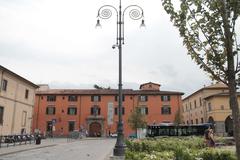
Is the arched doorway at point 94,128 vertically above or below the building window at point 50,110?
below

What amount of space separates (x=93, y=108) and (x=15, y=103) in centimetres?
2801

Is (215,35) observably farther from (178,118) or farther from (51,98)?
(51,98)

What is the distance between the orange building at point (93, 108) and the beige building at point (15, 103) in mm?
20907

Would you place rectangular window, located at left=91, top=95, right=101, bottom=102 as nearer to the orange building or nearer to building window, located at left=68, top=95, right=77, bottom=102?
the orange building

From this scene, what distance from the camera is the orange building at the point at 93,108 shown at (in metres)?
63.4

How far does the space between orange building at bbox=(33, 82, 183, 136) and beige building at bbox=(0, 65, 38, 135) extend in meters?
20.9

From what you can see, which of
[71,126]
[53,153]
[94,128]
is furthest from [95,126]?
[53,153]

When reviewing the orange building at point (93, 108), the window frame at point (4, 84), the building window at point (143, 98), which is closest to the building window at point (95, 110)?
the orange building at point (93, 108)

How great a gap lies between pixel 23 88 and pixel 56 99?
25.0 metres

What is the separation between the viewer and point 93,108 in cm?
6469

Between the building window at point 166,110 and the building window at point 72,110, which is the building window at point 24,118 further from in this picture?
the building window at point 166,110

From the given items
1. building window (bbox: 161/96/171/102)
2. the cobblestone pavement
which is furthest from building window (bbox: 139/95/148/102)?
the cobblestone pavement

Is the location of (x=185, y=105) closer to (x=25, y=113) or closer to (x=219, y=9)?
(x=25, y=113)

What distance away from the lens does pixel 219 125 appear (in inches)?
2061
